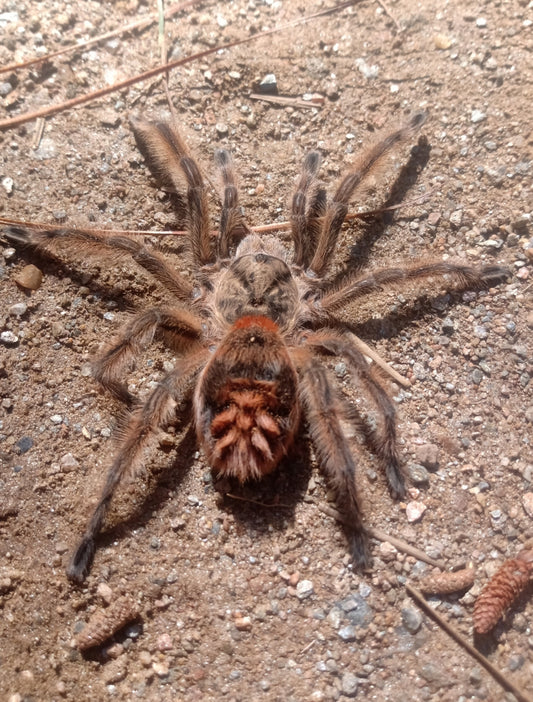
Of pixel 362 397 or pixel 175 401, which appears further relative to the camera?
pixel 362 397

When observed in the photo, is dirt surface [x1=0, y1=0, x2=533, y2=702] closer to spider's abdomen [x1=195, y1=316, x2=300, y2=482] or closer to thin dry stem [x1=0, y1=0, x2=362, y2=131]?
thin dry stem [x1=0, y1=0, x2=362, y2=131]

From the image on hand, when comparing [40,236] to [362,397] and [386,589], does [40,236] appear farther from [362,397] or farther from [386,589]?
[386,589]

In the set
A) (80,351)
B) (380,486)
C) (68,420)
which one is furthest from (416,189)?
(68,420)

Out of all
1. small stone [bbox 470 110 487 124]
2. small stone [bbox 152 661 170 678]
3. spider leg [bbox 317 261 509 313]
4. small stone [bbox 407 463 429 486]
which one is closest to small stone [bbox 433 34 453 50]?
small stone [bbox 470 110 487 124]

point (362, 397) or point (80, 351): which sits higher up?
point (80, 351)

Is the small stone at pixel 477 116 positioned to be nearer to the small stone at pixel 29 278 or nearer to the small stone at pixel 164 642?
the small stone at pixel 29 278

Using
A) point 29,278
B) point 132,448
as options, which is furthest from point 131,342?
point 29,278
